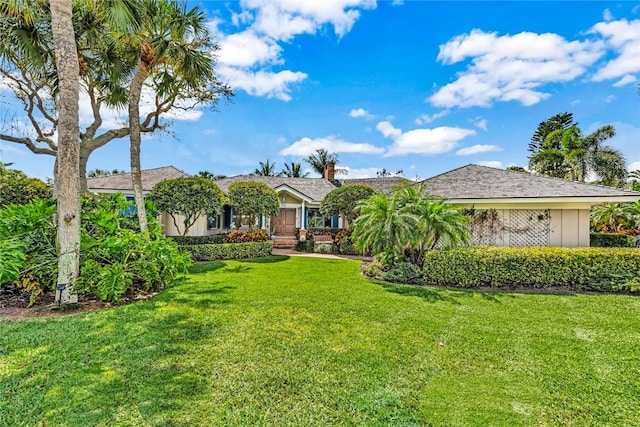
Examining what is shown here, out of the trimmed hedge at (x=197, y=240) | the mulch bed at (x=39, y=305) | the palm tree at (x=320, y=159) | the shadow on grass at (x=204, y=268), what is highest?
the palm tree at (x=320, y=159)

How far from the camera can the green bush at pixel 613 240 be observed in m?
16.8

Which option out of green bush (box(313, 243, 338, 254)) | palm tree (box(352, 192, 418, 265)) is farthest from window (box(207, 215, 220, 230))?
palm tree (box(352, 192, 418, 265))

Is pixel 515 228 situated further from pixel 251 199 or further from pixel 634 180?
pixel 634 180

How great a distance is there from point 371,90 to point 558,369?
49.3 feet

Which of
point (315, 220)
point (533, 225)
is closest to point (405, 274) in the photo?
point (533, 225)

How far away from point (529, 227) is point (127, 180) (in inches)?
820

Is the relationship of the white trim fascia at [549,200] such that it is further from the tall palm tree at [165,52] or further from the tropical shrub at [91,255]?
the tall palm tree at [165,52]

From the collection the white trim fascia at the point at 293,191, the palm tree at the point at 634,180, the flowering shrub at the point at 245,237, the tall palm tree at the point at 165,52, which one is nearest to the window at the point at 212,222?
the flowering shrub at the point at 245,237

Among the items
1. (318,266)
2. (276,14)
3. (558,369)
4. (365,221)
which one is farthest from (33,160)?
(558,369)

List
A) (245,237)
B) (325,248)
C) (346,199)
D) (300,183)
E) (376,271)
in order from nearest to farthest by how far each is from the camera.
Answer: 1. (376,271)
2. (245,237)
3. (346,199)
4. (325,248)
5. (300,183)

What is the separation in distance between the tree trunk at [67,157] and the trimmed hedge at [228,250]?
7546mm

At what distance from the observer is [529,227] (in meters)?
13.3

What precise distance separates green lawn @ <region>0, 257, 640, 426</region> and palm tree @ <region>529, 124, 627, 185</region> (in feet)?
76.1

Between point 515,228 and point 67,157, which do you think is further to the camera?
point 515,228
